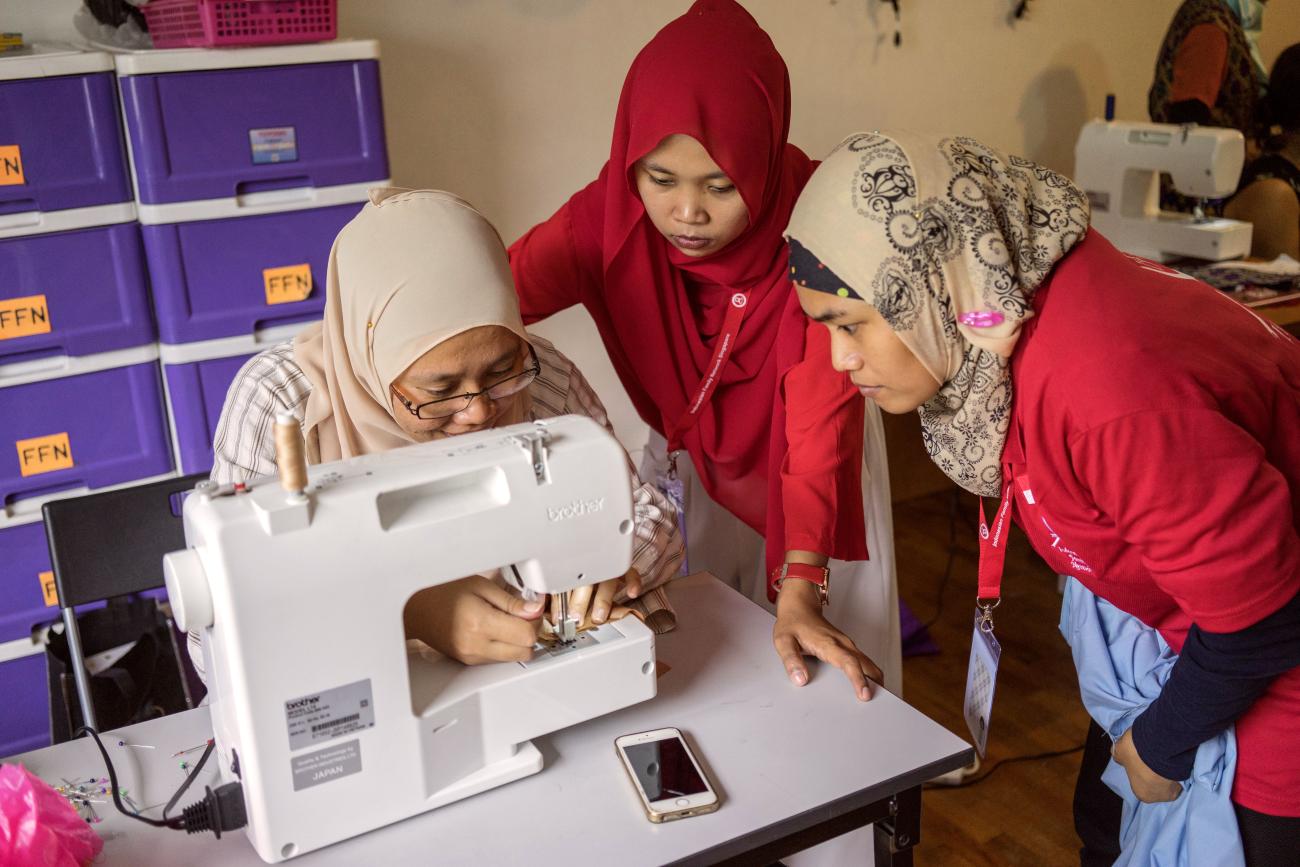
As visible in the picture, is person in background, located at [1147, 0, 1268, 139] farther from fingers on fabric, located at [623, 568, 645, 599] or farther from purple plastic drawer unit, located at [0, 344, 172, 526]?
purple plastic drawer unit, located at [0, 344, 172, 526]

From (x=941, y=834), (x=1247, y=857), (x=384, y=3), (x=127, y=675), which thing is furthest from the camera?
(x=384, y=3)

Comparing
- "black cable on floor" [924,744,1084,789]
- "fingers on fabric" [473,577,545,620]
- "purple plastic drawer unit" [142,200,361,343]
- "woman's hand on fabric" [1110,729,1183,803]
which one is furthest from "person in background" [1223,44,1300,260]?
"fingers on fabric" [473,577,545,620]

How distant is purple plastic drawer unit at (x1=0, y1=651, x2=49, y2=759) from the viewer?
2.18m

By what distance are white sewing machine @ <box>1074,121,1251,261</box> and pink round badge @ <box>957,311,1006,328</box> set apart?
76.0 inches

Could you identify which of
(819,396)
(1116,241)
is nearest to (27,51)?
(819,396)

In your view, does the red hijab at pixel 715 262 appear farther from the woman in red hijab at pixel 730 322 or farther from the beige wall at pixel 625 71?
the beige wall at pixel 625 71

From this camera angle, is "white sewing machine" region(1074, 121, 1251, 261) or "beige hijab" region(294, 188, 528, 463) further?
"white sewing machine" region(1074, 121, 1251, 261)

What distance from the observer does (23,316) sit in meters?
2.00

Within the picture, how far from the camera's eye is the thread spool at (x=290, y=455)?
100 centimetres

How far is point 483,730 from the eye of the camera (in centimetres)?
114

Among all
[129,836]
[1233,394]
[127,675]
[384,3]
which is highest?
[384,3]

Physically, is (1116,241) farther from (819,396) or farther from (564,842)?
(564,842)

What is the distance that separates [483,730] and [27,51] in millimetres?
1618

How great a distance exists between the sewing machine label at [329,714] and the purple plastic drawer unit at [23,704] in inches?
55.6
